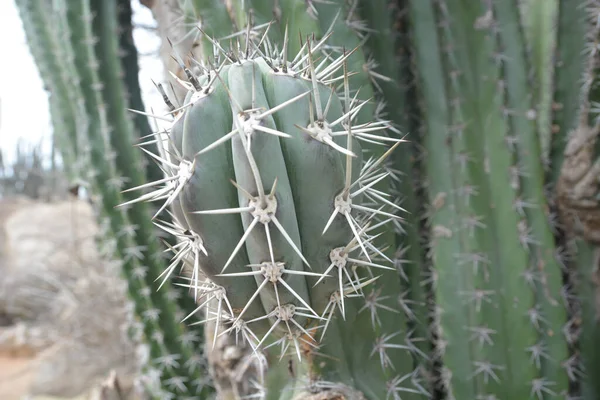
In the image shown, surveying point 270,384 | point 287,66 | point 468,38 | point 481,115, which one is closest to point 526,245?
point 481,115

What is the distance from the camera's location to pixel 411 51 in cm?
189

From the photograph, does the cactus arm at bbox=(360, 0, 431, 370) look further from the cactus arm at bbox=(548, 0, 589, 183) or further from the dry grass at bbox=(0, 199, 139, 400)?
the dry grass at bbox=(0, 199, 139, 400)

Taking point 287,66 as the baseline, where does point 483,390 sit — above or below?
below

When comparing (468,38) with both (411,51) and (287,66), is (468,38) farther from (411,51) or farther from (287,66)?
(287,66)

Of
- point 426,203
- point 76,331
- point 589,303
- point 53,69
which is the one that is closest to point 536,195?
point 426,203

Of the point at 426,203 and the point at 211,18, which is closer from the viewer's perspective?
the point at 211,18

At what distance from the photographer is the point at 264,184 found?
948 mm

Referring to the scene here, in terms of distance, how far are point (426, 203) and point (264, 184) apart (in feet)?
3.48

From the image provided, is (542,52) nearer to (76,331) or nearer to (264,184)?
(264,184)

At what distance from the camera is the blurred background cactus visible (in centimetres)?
144

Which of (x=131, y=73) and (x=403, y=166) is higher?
(x=131, y=73)

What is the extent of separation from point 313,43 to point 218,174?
59 cm

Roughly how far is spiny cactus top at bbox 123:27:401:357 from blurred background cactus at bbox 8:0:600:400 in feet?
0.13

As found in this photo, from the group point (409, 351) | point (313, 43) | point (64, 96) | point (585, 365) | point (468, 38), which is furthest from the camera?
point (64, 96)
